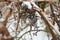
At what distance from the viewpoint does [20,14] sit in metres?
1.00

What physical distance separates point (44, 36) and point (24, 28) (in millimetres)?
166

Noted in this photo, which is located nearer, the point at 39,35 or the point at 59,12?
the point at 59,12

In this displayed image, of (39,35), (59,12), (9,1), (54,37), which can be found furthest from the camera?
(39,35)

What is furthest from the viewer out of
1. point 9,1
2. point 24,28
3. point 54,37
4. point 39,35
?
point 39,35

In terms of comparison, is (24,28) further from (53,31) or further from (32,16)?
(53,31)

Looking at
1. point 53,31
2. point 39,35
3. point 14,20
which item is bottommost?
point 39,35

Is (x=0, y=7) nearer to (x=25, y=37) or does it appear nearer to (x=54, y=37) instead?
(x=25, y=37)

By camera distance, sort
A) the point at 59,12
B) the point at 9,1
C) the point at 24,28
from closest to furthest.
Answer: the point at 9,1, the point at 59,12, the point at 24,28

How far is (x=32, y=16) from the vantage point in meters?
0.90

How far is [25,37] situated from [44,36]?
0.46ft

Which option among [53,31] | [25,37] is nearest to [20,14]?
[25,37]

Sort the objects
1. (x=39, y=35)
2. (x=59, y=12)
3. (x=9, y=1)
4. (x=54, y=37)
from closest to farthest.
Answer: (x=54, y=37), (x=9, y=1), (x=59, y=12), (x=39, y=35)

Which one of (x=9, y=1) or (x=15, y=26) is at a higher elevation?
(x=9, y=1)

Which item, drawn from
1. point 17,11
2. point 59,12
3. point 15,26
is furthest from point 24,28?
point 59,12
